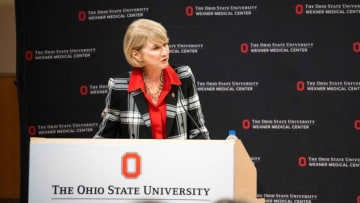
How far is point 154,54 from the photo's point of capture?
9.21 feet

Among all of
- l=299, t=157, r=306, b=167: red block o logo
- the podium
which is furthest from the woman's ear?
l=299, t=157, r=306, b=167: red block o logo

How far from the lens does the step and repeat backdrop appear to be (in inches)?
200

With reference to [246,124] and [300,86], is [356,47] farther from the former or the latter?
[246,124]

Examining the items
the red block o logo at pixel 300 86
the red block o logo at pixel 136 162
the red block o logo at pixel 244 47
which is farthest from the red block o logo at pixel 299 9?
the red block o logo at pixel 136 162

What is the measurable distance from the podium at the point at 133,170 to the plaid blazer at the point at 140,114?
0.58 metres

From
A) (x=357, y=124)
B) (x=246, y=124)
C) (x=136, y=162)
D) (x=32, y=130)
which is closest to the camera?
(x=136, y=162)

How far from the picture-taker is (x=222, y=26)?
5199mm

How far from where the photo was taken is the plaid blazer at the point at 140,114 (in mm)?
2801

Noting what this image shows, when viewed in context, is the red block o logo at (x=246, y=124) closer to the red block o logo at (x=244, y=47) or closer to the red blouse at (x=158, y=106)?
the red block o logo at (x=244, y=47)

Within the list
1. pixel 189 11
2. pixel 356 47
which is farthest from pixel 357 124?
pixel 189 11

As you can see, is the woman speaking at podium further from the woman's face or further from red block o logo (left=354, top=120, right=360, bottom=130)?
red block o logo (left=354, top=120, right=360, bottom=130)

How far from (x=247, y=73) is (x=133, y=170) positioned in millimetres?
3148

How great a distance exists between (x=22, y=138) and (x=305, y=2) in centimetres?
322

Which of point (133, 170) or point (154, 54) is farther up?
point (154, 54)
